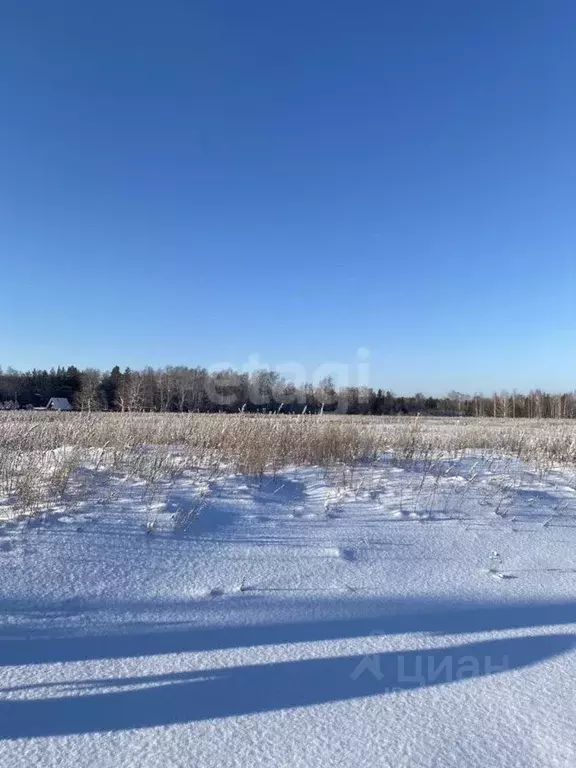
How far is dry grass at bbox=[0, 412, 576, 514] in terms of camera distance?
469cm

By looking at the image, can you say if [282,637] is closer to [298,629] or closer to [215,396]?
[298,629]

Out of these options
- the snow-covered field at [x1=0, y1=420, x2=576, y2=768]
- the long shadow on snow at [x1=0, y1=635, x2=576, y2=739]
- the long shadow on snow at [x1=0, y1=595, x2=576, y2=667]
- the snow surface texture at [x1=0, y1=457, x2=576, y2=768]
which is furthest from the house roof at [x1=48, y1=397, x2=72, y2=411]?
the long shadow on snow at [x1=0, y1=635, x2=576, y2=739]

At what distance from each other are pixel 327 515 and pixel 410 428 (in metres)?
4.93

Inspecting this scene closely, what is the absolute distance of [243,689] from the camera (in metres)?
2.09

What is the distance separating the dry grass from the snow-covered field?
472 mm

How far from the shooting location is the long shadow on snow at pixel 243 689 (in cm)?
187

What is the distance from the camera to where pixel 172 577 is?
318cm

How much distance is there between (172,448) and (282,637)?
457 cm

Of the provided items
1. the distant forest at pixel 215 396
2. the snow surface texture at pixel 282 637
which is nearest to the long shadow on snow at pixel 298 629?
the snow surface texture at pixel 282 637

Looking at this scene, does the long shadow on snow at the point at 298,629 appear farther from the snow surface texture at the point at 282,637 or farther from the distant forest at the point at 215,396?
the distant forest at the point at 215,396

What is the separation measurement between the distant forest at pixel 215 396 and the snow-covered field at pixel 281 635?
412cm

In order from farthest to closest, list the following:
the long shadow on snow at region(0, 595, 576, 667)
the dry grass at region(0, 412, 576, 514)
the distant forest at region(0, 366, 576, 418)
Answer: the distant forest at region(0, 366, 576, 418), the dry grass at region(0, 412, 576, 514), the long shadow on snow at region(0, 595, 576, 667)

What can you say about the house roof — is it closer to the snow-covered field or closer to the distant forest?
the distant forest

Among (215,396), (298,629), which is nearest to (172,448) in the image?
(298,629)
